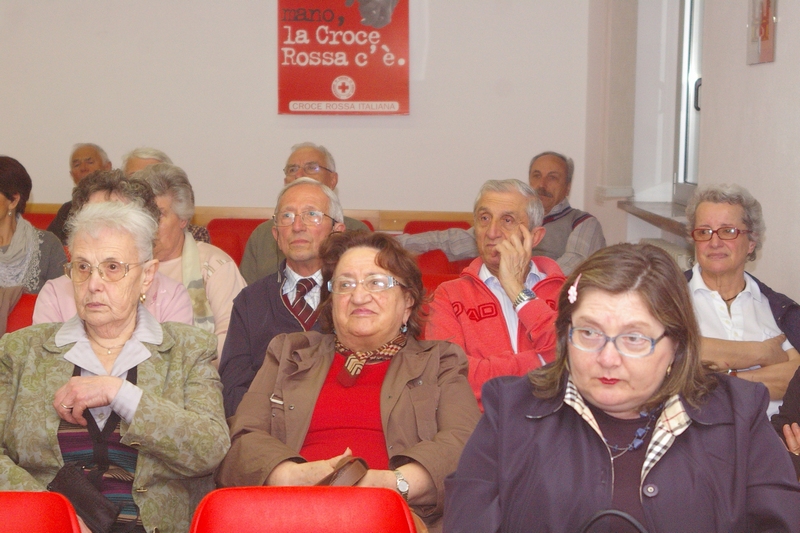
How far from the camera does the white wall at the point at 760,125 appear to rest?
304 cm

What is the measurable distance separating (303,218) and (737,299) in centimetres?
168

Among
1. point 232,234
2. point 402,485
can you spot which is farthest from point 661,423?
point 232,234

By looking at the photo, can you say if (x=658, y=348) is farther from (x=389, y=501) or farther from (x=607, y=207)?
(x=607, y=207)

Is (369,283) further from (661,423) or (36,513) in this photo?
(36,513)

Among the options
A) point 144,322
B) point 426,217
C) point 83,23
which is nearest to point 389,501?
point 144,322

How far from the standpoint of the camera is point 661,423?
5.49ft

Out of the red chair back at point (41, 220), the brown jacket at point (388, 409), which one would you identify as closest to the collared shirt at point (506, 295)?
the brown jacket at point (388, 409)

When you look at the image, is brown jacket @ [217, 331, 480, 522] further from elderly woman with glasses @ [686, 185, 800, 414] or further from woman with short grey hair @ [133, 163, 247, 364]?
elderly woman with glasses @ [686, 185, 800, 414]

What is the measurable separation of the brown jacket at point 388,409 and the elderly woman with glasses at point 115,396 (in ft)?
0.32

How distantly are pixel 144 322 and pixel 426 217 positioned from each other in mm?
3921

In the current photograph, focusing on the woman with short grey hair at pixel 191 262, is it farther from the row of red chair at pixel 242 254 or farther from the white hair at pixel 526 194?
the white hair at pixel 526 194

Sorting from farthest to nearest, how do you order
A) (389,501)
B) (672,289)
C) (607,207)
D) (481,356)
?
1. (607,207)
2. (481,356)
3. (672,289)
4. (389,501)

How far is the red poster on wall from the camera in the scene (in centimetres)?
600

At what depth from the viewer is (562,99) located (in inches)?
237
